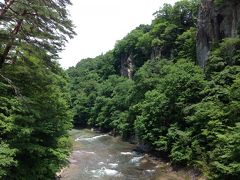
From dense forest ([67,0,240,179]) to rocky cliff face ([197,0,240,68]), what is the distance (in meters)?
1.31

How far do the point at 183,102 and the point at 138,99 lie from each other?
19.5 m

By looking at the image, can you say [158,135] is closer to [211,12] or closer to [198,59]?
[198,59]

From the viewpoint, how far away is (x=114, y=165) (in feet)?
132

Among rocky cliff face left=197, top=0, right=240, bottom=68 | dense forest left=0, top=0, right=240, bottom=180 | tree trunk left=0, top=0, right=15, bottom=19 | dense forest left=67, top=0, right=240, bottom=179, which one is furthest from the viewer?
rocky cliff face left=197, top=0, right=240, bottom=68

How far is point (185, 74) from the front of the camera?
136 ft

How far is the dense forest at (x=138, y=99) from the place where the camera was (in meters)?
20.3

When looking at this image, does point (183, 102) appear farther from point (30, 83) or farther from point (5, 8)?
point (5, 8)

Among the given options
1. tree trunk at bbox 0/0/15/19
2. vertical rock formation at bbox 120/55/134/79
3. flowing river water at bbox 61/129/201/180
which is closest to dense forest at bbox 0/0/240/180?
tree trunk at bbox 0/0/15/19

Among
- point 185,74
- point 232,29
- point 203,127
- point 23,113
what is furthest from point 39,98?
point 232,29

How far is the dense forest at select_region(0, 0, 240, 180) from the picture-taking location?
20297 millimetres

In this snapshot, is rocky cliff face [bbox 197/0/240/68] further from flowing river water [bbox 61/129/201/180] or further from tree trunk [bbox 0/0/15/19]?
tree trunk [bbox 0/0/15/19]

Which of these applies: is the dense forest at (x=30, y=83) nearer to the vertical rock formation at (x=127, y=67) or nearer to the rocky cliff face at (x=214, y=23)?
the rocky cliff face at (x=214, y=23)

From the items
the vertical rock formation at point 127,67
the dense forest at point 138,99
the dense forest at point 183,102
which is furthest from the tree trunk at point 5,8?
the vertical rock formation at point 127,67

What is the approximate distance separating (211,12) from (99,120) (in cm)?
3982
